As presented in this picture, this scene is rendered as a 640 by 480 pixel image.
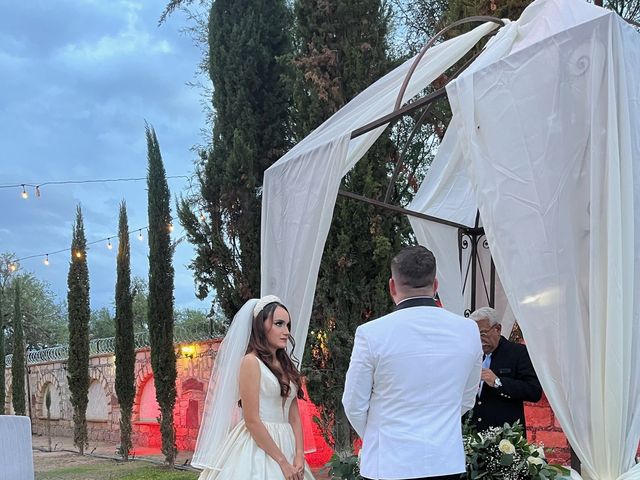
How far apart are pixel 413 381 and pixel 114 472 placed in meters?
8.12

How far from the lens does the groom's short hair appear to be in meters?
1.95

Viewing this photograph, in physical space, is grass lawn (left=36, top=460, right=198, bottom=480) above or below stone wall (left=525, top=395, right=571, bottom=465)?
below

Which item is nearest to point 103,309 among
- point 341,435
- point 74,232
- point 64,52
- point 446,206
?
point 74,232

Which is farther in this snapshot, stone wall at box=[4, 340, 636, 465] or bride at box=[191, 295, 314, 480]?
stone wall at box=[4, 340, 636, 465]

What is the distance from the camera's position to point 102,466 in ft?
31.7

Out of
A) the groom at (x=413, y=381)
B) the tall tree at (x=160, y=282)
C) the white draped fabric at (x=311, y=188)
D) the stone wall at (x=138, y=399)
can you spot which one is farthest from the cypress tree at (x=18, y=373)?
the groom at (x=413, y=381)

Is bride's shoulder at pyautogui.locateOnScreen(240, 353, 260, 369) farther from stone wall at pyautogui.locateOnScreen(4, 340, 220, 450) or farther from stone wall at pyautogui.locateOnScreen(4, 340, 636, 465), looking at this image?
stone wall at pyautogui.locateOnScreen(4, 340, 220, 450)

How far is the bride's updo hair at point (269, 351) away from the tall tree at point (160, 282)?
691cm

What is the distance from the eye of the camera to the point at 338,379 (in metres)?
6.17

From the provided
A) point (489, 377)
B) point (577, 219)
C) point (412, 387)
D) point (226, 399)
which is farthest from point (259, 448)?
point (577, 219)

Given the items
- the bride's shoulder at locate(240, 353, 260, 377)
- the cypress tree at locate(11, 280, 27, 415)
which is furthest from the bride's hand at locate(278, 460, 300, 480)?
the cypress tree at locate(11, 280, 27, 415)

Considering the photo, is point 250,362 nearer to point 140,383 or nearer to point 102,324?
point 140,383

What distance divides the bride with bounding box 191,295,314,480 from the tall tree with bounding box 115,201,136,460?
7880mm

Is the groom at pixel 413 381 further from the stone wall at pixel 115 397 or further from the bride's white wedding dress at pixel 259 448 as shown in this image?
the stone wall at pixel 115 397
